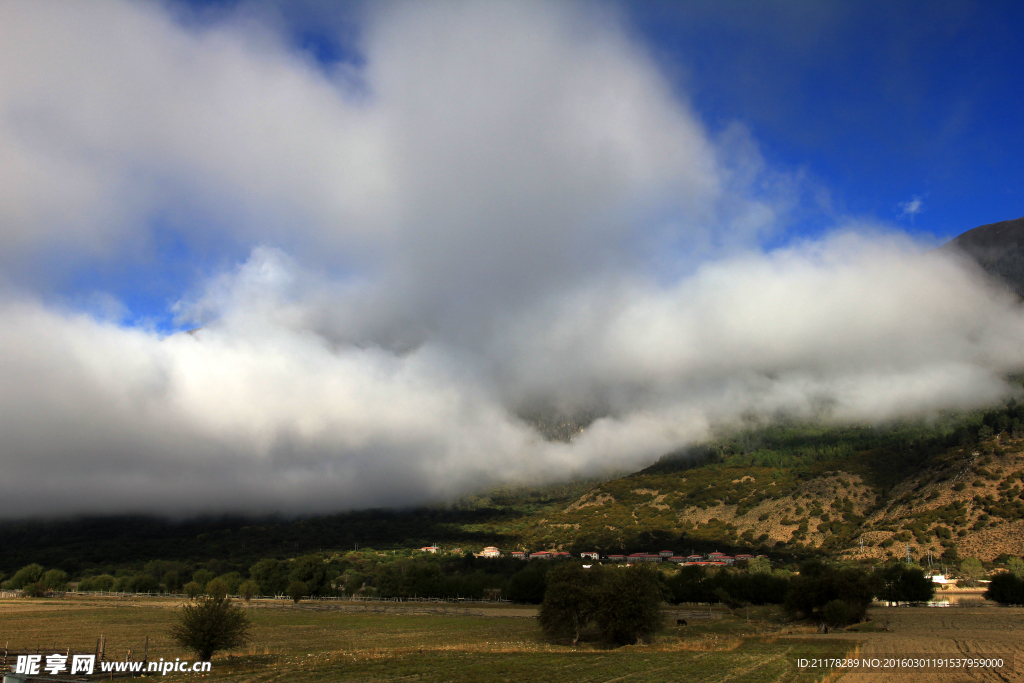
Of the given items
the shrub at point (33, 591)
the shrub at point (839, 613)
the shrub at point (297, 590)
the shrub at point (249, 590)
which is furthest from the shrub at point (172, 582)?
the shrub at point (839, 613)

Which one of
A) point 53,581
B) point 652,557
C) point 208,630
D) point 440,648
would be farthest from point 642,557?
point 53,581

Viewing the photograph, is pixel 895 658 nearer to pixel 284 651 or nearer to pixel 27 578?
pixel 284 651

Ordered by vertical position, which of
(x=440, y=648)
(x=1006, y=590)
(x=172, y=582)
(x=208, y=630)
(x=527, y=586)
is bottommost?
(x=1006, y=590)

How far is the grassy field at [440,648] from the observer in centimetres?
3644

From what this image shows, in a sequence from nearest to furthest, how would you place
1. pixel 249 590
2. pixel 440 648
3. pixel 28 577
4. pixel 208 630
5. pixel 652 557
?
pixel 208 630, pixel 440 648, pixel 249 590, pixel 28 577, pixel 652 557

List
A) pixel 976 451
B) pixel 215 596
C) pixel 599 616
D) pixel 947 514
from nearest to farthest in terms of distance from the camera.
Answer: pixel 215 596 → pixel 599 616 → pixel 947 514 → pixel 976 451

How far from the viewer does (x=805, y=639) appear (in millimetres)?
60531

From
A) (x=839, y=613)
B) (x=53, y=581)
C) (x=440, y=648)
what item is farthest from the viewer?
(x=53, y=581)

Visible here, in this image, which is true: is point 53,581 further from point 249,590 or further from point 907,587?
point 907,587

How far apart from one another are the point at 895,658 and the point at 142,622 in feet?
261

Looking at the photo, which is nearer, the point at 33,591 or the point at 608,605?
the point at 608,605

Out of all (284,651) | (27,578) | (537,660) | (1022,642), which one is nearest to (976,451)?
(1022,642)

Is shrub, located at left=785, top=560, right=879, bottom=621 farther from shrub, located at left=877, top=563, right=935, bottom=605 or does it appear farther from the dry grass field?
shrub, located at left=877, top=563, right=935, bottom=605

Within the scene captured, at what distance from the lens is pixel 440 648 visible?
160 feet
